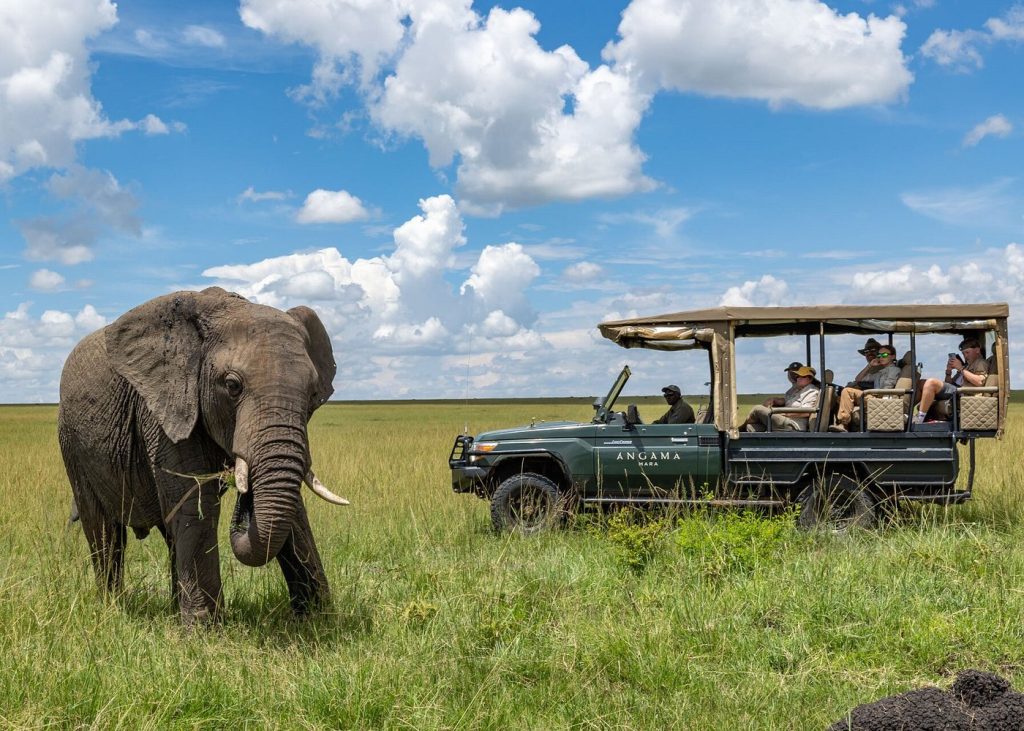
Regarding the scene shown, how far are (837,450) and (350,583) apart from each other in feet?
17.3

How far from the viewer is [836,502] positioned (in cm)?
1019

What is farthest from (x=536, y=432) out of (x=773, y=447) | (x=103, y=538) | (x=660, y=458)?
(x=103, y=538)

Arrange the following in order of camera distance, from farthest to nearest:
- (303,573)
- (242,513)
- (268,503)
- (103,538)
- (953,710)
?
1. (103,538)
2. (303,573)
3. (242,513)
4. (268,503)
5. (953,710)

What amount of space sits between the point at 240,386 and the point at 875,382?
7.25 meters

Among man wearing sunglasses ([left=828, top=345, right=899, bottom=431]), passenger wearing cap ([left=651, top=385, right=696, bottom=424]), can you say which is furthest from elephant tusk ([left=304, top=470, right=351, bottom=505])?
man wearing sunglasses ([left=828, top=345, right=899, bottom=431])

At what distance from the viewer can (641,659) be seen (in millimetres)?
5551

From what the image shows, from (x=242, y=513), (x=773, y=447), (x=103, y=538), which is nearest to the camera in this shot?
(x=242, y=513)

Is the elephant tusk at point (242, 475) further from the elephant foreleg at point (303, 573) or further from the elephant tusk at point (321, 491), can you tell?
the elephant foreleg at point (303, 573)

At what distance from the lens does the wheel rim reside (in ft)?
33.4

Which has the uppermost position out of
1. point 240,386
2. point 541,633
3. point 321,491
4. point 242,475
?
point 240,386

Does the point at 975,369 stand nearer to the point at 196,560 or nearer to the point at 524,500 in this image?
the point at 524,500

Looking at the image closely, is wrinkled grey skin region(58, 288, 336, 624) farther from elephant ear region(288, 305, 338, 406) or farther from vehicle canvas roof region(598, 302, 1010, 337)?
vehicle canvas roof region(598, 302, 1010, 337)

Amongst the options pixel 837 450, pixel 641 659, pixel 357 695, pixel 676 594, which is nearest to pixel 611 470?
pixel 837 450

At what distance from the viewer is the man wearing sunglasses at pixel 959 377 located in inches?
410
